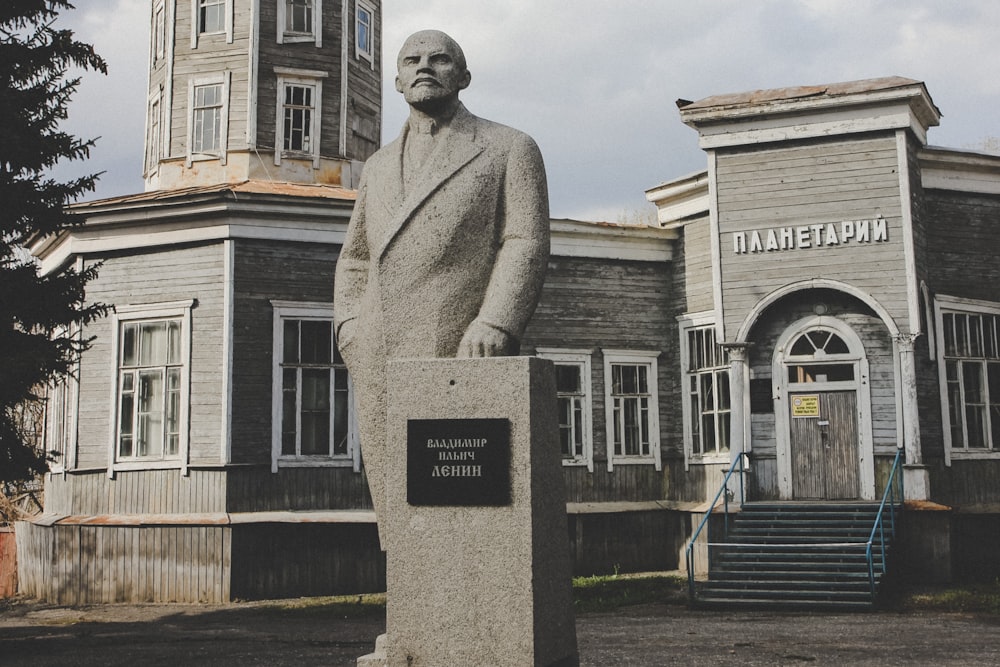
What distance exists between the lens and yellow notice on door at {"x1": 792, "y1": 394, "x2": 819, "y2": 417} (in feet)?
51.7

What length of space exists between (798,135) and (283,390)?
8308 mm

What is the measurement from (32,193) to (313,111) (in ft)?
32.1

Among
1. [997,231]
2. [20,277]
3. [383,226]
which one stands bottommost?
[383,226]

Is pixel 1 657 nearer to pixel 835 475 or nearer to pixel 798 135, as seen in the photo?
pixel 835 475

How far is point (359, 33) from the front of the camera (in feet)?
69.2

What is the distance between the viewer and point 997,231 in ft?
54.9

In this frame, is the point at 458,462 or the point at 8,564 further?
the point at 8,564

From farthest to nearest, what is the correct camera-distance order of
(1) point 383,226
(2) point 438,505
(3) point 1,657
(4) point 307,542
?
(4) point 307,542 → (3) point 1,657 → (1) point 383,226 → (2) point 438,505

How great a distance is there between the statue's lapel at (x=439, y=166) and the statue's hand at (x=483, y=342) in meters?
0.64

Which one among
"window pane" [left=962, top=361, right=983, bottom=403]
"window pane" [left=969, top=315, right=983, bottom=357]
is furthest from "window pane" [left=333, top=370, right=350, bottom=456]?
"window pane" [left=969, top=315, right=983, bottom=357]

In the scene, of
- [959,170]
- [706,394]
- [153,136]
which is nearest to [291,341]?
[706,394]

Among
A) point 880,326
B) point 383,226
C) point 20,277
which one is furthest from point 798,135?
point 383,226

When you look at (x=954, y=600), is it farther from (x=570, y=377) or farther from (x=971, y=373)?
(x=570, y=377)

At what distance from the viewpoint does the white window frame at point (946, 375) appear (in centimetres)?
1574
